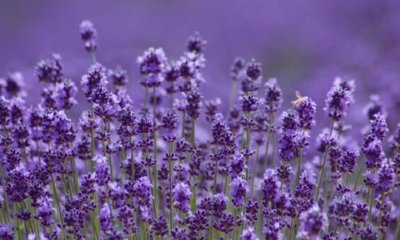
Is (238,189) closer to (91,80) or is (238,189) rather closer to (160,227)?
(160,227)

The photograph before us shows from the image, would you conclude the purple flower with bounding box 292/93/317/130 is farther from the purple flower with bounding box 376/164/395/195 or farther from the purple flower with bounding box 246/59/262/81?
the purple flower with bounding box 246/59/262/81

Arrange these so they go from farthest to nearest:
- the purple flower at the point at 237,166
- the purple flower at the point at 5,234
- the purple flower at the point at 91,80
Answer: the purple flower at the point at 91,80 → the purple flower at the point at 237,166 → the purple flower at the point at 5,234

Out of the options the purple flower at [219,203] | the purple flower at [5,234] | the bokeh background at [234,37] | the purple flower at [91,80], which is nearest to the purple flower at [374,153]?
the purple flower at [219,203]

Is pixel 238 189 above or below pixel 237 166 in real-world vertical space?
below

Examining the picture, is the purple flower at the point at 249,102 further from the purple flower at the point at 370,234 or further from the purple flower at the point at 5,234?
the purple flower at the point at 5,234

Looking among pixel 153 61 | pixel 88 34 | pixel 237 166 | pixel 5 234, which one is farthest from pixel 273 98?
pixel 5 234

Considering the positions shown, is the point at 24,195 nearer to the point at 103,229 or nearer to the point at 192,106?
the point at 103,229

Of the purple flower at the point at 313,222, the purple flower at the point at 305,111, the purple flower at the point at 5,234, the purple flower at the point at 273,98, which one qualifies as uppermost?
the purple flower at the point at 273,98
